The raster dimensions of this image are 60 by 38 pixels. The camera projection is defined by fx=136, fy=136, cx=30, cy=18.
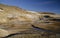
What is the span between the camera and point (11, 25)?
299 cm

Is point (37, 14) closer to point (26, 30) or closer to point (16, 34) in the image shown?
point (26, 30)

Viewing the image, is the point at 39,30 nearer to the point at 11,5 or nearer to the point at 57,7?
the point at 57,7

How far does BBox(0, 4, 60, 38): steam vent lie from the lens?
116 inches

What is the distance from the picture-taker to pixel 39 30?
2.96 metres

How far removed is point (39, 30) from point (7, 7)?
0.87 meters

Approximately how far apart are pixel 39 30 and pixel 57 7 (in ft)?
2.11

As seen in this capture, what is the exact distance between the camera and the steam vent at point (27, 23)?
9.67 ft

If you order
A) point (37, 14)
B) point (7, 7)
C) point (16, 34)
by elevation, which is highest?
point (7, 7)

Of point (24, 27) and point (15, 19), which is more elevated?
point (15, 19)

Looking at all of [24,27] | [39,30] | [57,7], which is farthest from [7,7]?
[57,7]

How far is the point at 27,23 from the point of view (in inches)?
118

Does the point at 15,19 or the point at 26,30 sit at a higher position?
the point at 15,19

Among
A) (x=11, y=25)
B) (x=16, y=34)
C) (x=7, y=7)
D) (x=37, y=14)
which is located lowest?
(x=16, y=34)

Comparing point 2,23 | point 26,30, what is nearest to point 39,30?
point 26,30
